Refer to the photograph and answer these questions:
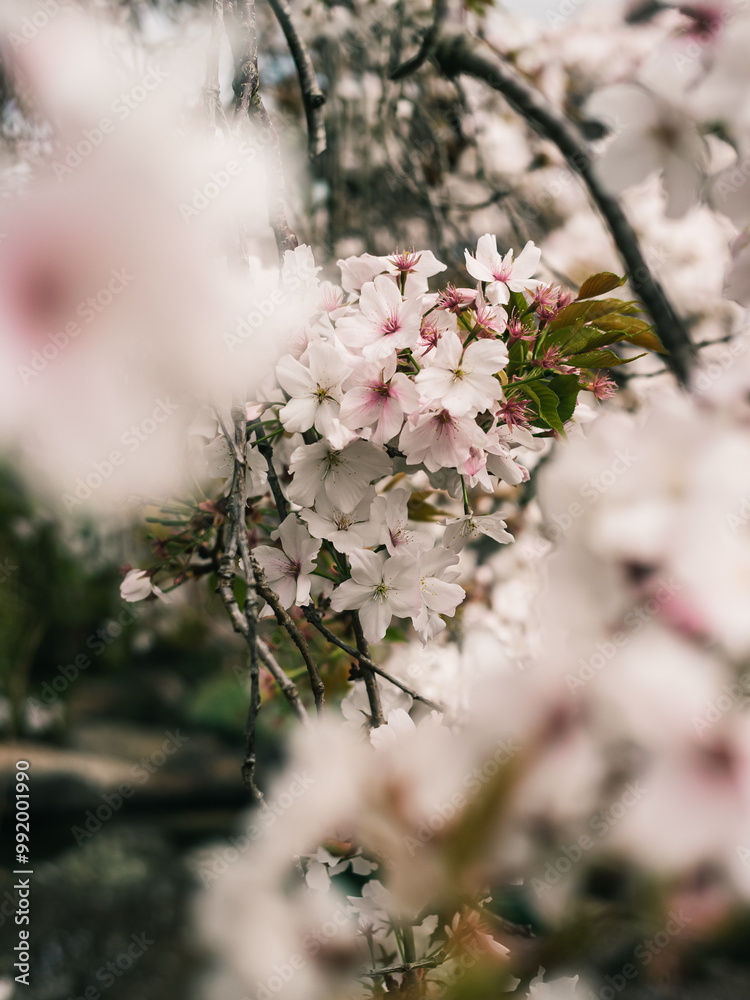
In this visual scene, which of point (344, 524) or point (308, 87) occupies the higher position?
point (308, 87)

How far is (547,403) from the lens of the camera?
16.6 inches

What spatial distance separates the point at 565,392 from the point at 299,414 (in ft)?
0.60

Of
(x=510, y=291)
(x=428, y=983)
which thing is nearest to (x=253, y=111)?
(x=510, y=291)

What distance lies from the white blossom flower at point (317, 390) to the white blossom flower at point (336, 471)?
21mm

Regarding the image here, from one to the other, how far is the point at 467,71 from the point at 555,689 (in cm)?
95

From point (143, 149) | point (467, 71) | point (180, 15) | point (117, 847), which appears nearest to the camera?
point (143, 149)

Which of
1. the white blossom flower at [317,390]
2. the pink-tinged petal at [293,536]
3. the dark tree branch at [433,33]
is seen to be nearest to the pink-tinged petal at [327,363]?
the white blossom flower at [317,390]

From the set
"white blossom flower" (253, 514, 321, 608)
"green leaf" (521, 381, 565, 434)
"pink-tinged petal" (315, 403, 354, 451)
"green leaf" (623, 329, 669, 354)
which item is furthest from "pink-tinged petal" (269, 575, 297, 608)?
"green leaf" (623, 329, 669, 354)

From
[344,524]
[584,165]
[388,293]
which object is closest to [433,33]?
[584,165]

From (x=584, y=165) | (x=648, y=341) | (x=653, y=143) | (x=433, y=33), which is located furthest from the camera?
(x=433, y=33)

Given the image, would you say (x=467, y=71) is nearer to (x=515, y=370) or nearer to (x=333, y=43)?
(x=333, y=43)

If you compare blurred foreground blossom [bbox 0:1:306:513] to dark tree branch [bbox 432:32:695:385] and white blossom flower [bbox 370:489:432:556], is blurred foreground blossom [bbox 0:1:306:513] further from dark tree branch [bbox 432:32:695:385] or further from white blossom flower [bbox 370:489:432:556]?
dark tree branch [bbox 432:32:695:385]

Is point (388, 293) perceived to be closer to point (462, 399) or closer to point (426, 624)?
point (462, 399)

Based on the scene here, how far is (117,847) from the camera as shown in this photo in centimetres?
286
